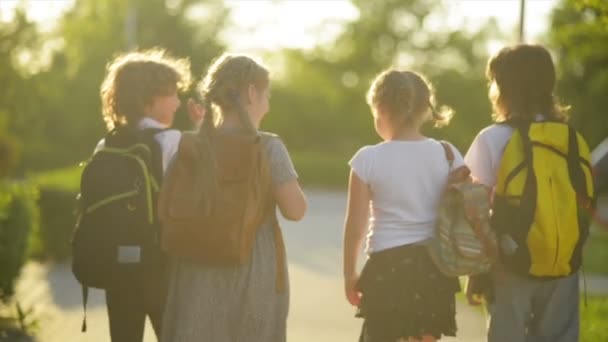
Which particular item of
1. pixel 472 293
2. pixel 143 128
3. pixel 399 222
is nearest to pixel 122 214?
pixel 143 128

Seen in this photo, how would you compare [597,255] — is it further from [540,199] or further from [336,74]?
[336,74]

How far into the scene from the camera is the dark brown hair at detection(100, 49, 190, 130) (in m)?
4.89

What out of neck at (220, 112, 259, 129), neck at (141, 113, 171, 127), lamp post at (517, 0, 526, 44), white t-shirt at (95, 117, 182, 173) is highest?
lamp post at (517, 0, 526, 44)

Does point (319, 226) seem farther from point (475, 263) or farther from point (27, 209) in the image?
point (475, 263)

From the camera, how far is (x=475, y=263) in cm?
447

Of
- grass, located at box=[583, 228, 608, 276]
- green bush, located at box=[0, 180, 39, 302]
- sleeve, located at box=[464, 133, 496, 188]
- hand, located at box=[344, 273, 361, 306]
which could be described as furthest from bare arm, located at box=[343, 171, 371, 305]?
grass, located at box=[583, 228, 608, 276]

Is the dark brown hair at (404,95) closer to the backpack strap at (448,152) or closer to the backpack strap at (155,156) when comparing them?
the backpack strap at (448,152)

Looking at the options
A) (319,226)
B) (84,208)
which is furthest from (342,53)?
(84,208)

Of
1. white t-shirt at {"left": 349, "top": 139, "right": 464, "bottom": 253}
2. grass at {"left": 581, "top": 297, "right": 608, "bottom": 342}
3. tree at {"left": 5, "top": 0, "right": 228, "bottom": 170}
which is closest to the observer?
white t-shirt at {"left": 349, "top": 139, "right": 464, "bottom": 253}

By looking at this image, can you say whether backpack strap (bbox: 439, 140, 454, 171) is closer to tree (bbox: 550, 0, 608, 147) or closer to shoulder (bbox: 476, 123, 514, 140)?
shoulder (bbox: 476, 123, 514, 140)

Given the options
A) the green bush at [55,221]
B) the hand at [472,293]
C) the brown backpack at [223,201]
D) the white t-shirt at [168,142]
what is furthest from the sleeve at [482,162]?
the green bush at [55,221]

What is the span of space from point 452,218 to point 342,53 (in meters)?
39.7

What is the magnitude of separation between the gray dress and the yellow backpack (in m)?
0.87

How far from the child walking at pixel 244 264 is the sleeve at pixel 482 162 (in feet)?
2.49
